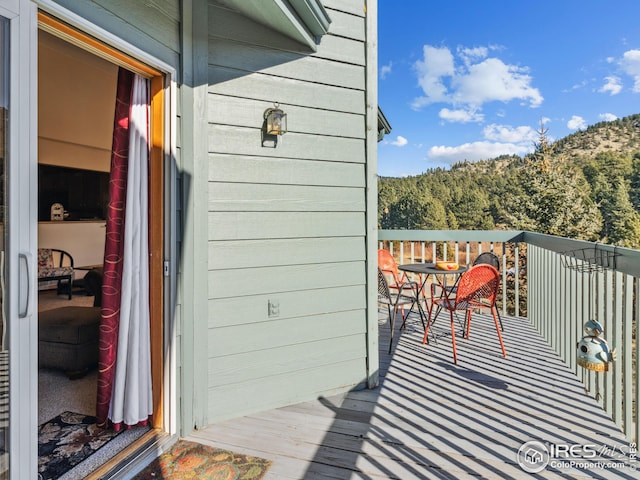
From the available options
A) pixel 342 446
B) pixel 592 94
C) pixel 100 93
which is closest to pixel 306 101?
pixel 342 446

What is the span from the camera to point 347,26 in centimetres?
264

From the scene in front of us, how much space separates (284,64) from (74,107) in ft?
14.6

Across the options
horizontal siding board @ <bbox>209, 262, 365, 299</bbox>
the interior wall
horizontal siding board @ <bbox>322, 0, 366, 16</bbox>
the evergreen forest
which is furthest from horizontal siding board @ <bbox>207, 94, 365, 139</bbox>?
the evergreen forest

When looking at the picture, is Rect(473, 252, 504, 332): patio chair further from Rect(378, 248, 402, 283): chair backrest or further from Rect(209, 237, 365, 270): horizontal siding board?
Rect(209, 237, 365, 270): horizontal siding board

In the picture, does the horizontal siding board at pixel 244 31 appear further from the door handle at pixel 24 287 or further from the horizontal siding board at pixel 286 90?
the door handle at pixel 24 287

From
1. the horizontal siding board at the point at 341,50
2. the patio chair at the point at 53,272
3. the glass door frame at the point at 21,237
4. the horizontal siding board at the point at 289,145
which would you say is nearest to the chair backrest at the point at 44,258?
the patio chair at the point at 53,272

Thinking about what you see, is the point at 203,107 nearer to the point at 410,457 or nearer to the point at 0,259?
the point at 0,259

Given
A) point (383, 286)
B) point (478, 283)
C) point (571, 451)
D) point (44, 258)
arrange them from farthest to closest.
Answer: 1. point (44, 258)
2. point (383, 286)
3. point (478, 283)
4. point (571, 451)

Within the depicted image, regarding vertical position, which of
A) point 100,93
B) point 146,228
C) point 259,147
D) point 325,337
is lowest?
point 325,337

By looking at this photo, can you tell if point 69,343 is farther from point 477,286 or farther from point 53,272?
point 477,286

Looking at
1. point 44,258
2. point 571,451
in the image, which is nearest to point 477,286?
point 571,451

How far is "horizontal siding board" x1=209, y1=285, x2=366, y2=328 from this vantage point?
7.39 ft

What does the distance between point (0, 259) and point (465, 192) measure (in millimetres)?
23470

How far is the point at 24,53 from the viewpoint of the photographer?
126 centimetres
